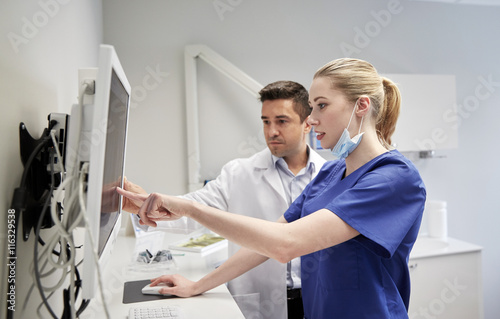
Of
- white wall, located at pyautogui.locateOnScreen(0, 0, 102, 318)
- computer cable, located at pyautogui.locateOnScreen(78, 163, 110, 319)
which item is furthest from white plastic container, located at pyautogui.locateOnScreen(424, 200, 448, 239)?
computer cable, located at pyautogui.locateOnScreen(78, 163, 110, 319)

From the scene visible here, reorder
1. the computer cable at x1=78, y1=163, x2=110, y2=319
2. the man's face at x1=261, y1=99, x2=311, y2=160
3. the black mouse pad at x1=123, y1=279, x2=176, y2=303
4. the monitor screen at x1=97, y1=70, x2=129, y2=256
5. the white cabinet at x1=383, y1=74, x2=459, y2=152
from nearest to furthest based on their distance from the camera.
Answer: the computer cable at x1=78, y1=163, x2=110, y2=319
the monitor screen at x1=97, y1=70, x2=129, y2=256
the black mouse pad at x1=123, y1=279, x2=176, y2=303
the man's face at x1=261, y1=99, x2=311, y2=160
the white cabinet at x1=383, y1=74, x2=459, y2=152

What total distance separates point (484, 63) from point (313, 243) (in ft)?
10.4

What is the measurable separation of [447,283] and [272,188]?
165 cm

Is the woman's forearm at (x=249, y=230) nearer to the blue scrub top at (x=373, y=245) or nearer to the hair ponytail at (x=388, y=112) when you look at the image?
the blue scrub top at (x=373, y=245)

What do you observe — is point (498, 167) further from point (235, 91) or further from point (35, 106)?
point (35, 106)

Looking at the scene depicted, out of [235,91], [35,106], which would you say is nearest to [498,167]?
[235,91]

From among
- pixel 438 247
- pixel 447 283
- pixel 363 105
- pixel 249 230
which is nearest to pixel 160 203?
pixel 249 230

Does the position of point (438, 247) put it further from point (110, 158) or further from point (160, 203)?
point (110, 158)

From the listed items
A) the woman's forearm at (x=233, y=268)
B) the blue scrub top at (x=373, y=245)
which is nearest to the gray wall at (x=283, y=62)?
the woman's forearm at (x=233, y=268)

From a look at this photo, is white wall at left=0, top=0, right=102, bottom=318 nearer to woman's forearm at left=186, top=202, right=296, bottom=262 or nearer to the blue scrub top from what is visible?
woman's forearm at left=186, top=202, right=296, bottom=262

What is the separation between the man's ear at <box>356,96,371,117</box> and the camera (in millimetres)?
1205

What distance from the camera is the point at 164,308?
1.24 meters

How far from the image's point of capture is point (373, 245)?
1083 millimetres

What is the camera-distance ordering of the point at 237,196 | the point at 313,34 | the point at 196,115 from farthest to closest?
the point at 313,34
the point at 196,115
the point at 237,196
